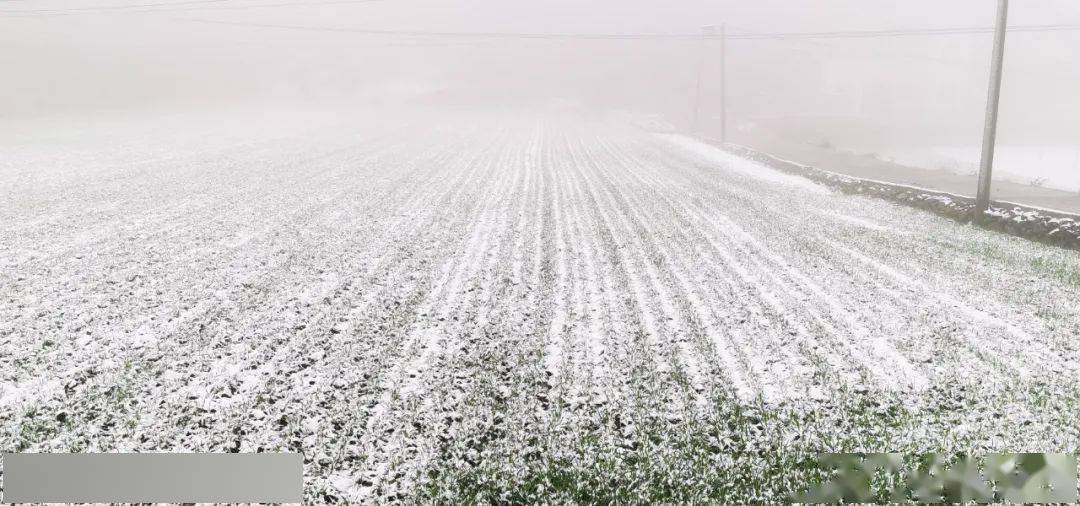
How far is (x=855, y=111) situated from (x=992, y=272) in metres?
92.0

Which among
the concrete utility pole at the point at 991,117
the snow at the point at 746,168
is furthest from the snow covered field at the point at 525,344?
the snow at the point at 746,168

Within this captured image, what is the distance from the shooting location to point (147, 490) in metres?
3.25

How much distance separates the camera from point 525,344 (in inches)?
235

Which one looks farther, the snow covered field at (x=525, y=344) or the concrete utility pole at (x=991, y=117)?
the concrete utility pole at (x=991, y=117)

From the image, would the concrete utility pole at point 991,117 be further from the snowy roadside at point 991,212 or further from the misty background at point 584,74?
the misty background at point 584,74

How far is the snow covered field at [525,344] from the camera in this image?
4129mm

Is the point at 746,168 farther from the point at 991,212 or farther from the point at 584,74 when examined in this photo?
the point at 584,74

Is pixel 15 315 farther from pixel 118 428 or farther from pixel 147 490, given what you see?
pixel 147 490

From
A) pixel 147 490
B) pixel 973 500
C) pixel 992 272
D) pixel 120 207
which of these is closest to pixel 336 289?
pixel 147 490
